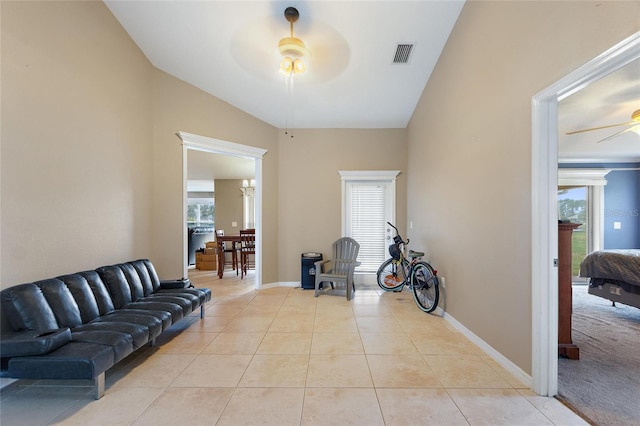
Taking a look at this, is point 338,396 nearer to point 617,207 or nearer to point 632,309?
point 632,309

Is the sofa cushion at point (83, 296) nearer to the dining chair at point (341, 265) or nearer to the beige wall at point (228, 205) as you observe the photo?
the dining chair at point (341, 265)

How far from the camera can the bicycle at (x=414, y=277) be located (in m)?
3.44

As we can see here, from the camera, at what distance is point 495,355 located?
2311 millimetres

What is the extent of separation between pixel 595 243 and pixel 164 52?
843 centimetres

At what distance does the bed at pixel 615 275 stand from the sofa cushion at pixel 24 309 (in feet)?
20.2

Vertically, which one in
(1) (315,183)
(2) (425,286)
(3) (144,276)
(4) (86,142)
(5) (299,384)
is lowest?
(5) (299,384)

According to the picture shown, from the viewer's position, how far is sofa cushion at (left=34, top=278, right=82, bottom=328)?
2.00m

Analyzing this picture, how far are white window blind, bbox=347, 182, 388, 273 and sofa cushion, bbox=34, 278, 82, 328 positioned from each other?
13.5 ft

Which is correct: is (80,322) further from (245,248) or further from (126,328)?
(245,248)

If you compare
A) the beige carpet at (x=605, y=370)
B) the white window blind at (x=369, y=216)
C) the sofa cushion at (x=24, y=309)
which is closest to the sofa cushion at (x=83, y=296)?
the sofa cushion at (x=24, y=309)

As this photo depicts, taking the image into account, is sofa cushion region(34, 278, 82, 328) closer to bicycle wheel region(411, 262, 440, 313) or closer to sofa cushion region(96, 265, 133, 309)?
sofa cushion region(96, 265, 133, 309)

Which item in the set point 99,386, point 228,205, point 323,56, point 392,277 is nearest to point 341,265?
point 392,277

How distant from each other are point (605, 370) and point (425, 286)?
67.6 inches

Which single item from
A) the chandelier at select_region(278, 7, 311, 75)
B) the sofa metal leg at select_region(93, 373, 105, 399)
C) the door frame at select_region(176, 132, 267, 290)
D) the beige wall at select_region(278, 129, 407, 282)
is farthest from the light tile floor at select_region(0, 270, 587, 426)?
the chandelier at select_region(278, 7, 311, 75)
